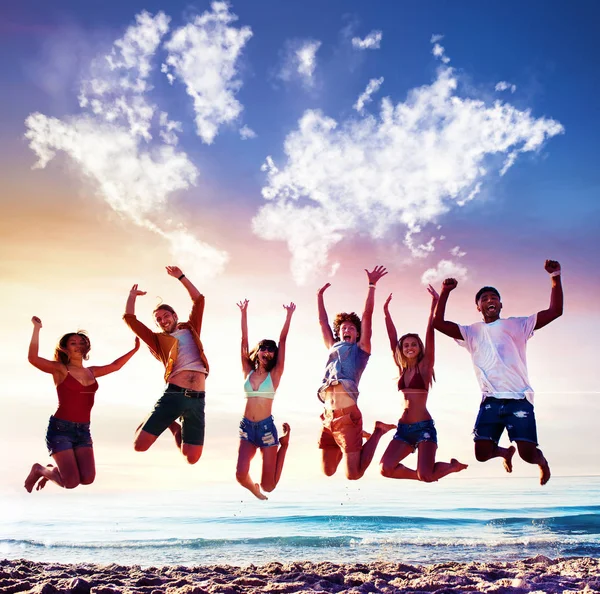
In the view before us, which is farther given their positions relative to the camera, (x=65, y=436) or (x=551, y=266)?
(x=65, y=436)

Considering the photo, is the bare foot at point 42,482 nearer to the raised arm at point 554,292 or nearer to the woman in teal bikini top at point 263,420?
the woman in teal bikini top at point 263,420

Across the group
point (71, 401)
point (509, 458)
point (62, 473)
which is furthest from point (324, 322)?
point (62, 473)

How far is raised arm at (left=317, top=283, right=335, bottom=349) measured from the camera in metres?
7.52

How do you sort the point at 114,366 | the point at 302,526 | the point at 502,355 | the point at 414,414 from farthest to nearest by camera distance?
the point at 302,526 < the point at 114,366 < the point at 414,414 < the point at 502,355

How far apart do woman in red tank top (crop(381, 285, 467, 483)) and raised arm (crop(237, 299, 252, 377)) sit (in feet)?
6.02

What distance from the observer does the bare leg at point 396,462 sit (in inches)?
273

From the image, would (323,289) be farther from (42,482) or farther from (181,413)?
(42,482)

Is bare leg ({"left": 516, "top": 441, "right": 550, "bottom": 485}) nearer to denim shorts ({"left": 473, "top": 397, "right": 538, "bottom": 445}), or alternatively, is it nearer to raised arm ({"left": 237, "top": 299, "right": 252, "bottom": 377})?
denim shorts ({"left": 473, "top": 397, "right": 538, "bottom": 445})

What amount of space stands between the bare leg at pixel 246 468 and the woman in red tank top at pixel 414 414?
1.54m

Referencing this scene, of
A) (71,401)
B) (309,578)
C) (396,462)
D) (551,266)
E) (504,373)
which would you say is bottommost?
(309,578)

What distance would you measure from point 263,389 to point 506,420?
2.84 metres

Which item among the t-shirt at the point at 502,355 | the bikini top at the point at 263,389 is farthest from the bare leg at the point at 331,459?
the t-shirt at the point at 502,355

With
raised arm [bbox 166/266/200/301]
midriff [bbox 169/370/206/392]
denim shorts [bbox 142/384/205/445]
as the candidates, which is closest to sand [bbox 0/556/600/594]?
denim shorts [bbox 142/384/205/445]

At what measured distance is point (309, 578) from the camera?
7750mm
